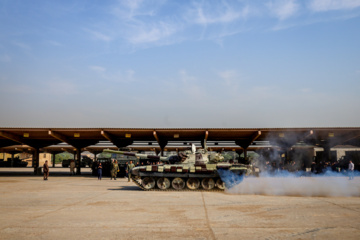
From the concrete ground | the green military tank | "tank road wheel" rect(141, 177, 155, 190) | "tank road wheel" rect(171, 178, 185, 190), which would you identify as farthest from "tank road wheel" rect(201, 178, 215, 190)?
the concrete ground

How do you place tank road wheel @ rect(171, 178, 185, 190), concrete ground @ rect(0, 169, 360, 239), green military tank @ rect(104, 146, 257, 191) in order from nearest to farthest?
concrete ground @ rect(0, 169, 360, 239) → green military tank @ rect(104, 146, 257, 191) → tank road wheel @ rect(171, 178, 185, 190)

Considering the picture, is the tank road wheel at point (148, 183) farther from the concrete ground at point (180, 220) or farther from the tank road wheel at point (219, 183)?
the concrete ground at point (180, 220)

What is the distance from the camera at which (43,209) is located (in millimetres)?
10953

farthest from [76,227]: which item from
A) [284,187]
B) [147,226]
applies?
[284,187]

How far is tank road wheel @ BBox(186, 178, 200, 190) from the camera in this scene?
1789 centimetres

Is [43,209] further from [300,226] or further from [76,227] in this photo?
[300,226]

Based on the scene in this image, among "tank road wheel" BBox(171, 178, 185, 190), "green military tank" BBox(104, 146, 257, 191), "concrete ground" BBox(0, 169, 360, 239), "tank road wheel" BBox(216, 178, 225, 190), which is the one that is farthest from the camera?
"tank road wheel" BBox(171, 178, 185, 190)

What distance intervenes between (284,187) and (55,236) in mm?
14174

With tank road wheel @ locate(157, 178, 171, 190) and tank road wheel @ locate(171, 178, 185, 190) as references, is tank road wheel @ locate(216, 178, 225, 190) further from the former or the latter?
tank road wheel @ locate(157, 178, 171, 190)

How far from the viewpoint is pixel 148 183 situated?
59.6 ft

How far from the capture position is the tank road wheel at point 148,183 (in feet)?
59.3

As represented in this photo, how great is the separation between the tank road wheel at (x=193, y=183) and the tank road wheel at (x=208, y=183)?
0.30m

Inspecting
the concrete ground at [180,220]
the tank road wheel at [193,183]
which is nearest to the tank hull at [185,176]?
the tank road wheel at [193,183]

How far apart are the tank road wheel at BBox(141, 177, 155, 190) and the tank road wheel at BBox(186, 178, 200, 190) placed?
6.95 feet
